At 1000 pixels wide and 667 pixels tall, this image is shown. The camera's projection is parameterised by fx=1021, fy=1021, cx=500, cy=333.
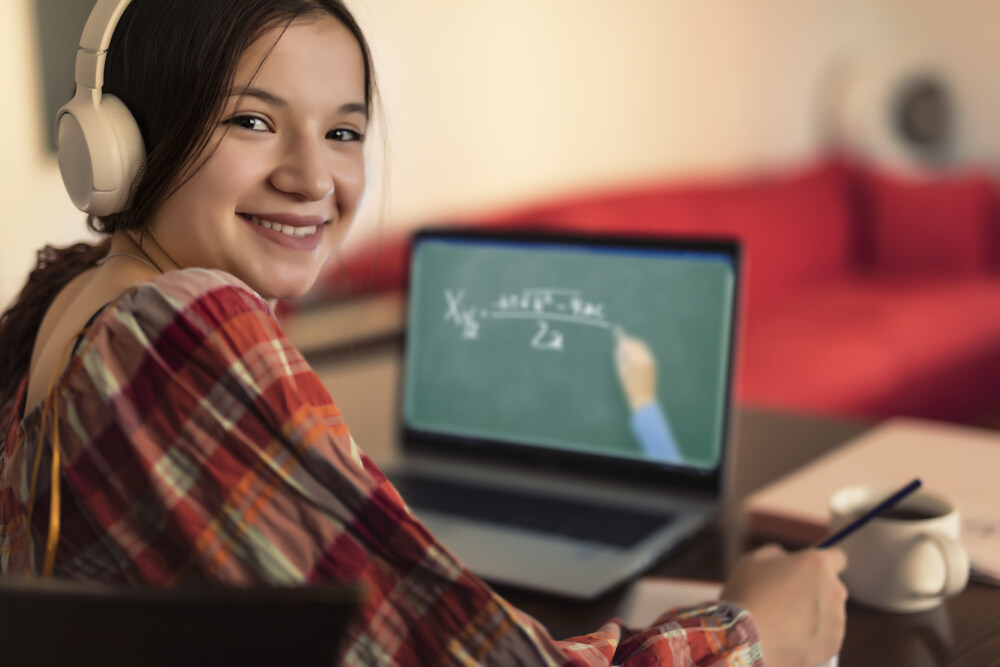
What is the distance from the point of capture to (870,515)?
2.77 feet

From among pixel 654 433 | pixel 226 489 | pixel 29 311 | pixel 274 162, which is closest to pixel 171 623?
pixel 226 489

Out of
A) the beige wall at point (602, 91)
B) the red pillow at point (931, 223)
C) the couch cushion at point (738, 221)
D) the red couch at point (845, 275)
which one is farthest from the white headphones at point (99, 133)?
the red pillow at point (931, 223)

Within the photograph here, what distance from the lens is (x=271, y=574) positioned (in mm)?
551

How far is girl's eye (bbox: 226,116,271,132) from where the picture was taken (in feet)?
2.27

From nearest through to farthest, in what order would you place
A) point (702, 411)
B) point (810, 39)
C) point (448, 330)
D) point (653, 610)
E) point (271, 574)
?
point (271, 574) → point (653, 610) → point (702, 411) → point (448, 330) → point (810, 39)

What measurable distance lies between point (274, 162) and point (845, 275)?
145 inches

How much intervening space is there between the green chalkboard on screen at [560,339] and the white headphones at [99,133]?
55 cm

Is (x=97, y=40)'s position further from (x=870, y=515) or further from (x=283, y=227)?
(x=870, y=515)

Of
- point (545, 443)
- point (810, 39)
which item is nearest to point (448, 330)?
point (545, 443)

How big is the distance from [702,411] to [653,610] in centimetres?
30

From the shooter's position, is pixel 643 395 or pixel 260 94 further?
pixel 643 395

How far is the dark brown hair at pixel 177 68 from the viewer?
68 cm

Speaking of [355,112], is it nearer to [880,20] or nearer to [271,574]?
[271,574]

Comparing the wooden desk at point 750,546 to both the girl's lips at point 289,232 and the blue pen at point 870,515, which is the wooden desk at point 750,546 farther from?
the girl's lips at point 289,232
